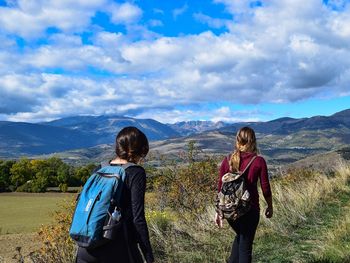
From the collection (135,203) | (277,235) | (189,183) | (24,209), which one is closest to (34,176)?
(24,209)

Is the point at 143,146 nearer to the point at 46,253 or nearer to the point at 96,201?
the point at 96,201

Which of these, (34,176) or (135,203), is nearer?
(135,203)

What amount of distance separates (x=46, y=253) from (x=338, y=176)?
31.8 feet

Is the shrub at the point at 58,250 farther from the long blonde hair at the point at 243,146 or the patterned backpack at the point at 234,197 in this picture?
the long blonde hair at the point at 243,146

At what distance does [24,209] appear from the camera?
54969 mm

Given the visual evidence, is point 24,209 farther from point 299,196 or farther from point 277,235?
point 277,235

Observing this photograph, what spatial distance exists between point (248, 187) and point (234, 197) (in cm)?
19

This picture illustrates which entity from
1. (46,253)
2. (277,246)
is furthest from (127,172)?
(277,246)

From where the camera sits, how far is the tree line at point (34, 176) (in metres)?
68.5

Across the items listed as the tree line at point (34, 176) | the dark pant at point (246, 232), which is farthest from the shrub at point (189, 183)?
the tree line at point (34, 176)

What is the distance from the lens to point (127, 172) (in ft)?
11.1

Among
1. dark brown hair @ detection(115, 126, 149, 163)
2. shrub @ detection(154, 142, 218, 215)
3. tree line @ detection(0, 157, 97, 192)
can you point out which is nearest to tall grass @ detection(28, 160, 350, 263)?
shrub @ detection(154, 142, 218, 215)

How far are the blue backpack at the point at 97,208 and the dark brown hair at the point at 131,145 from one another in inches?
4.3

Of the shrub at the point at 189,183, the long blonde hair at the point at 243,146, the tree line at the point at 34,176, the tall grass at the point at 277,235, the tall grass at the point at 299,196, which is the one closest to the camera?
the long blonde hair at the point at 243,146
